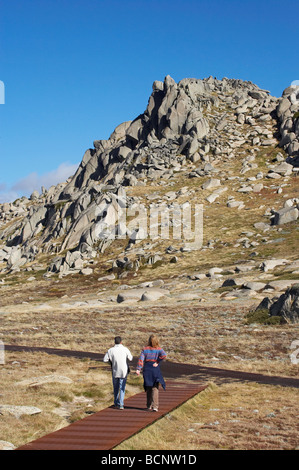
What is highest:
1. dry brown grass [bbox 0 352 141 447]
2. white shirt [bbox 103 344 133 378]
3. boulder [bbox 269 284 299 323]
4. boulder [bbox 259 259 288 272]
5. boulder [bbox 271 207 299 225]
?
boulder [bbox 271 207 299 225]

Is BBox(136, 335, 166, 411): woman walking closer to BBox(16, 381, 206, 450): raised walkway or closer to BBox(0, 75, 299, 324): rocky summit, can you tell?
BBox(16, 381, 206, 450): raised walkway

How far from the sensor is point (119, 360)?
13219mm

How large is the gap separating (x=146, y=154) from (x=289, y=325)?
289 feet

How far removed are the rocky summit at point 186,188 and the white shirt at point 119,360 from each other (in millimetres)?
30118

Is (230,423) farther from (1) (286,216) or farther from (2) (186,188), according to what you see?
(2) (186,188)

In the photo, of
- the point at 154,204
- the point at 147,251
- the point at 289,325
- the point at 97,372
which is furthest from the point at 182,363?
the point at 154,204

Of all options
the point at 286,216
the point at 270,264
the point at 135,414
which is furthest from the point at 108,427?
the point at 286,216

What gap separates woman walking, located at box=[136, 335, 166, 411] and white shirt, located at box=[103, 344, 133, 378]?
53 centimetres

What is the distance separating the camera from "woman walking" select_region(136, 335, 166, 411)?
505 inches

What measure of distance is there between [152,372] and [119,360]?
1.15 m

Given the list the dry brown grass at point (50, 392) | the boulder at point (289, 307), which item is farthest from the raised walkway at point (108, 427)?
the boulder at point (289, 307)

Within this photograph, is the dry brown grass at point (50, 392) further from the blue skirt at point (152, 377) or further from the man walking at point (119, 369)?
the blue skirt at point (152, 377)

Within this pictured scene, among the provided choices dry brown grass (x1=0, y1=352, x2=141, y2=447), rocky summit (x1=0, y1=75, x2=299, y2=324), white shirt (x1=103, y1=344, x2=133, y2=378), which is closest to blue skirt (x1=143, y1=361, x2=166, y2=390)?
white shirt (x1=103, y1=344, x2=133, y2=378)

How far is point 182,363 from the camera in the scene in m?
22.0
